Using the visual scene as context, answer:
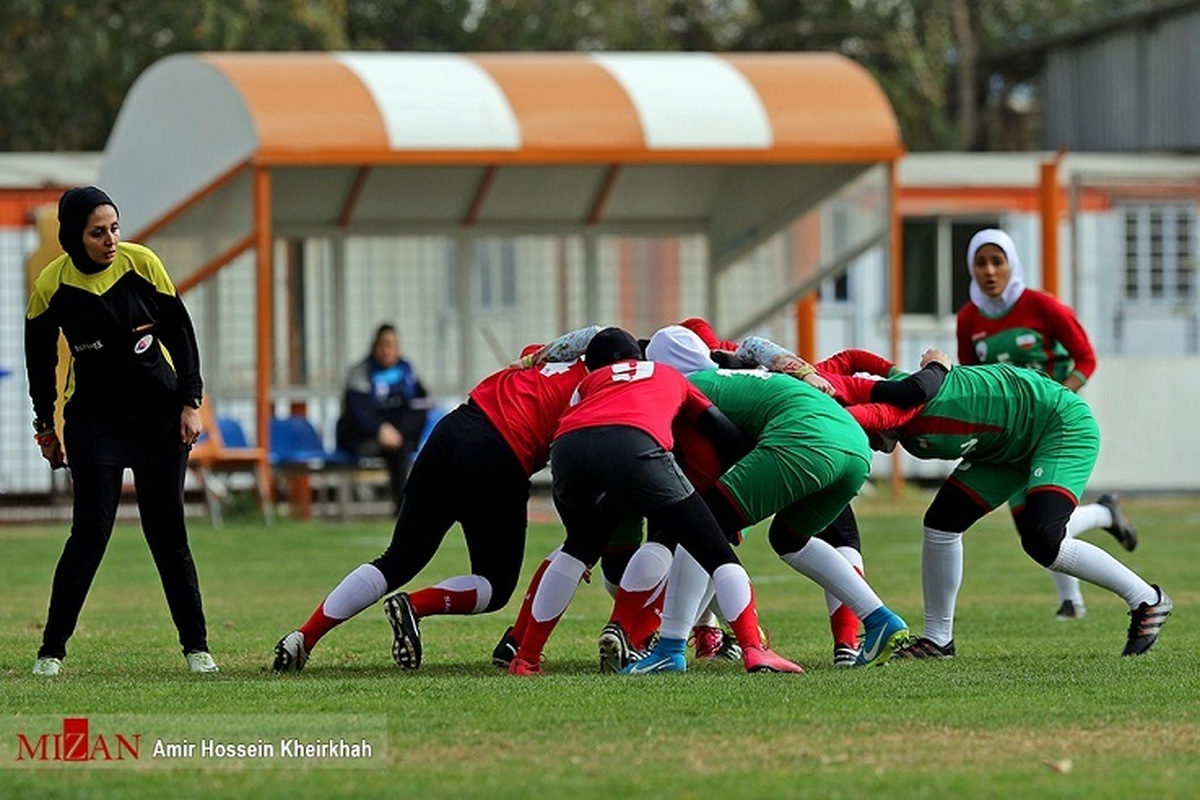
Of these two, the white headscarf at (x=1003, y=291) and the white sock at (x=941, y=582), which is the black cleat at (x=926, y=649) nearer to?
the white sock at (x=941, y=582)

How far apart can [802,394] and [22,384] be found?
16.0 meters

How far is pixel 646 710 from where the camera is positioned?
8109 mm

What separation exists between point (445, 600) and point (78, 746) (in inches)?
99.4

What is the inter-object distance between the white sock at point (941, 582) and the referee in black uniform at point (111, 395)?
2918 mm

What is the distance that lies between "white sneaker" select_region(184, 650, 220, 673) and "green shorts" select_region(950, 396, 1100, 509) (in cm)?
311

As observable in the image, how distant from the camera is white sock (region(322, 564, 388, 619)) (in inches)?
374

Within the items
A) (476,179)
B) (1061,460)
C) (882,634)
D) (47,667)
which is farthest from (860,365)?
(476,179)

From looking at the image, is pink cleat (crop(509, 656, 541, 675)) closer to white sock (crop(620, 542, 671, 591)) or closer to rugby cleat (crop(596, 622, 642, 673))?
rugby cleat (crop(596, 622, 642, 673))

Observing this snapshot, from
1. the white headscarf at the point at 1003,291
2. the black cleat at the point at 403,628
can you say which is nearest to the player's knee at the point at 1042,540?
the white headscarf at the point at 1003,291

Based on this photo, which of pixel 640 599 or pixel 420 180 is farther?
pixel 420 180

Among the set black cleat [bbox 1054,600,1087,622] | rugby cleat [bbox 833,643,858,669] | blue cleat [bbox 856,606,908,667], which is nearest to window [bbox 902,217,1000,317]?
black cleat [bbox 1054,600,1087,622]

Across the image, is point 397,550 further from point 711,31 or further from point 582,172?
point 711,31

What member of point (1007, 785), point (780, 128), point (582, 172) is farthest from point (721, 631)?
point (582, 172)

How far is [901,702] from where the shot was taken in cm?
834
